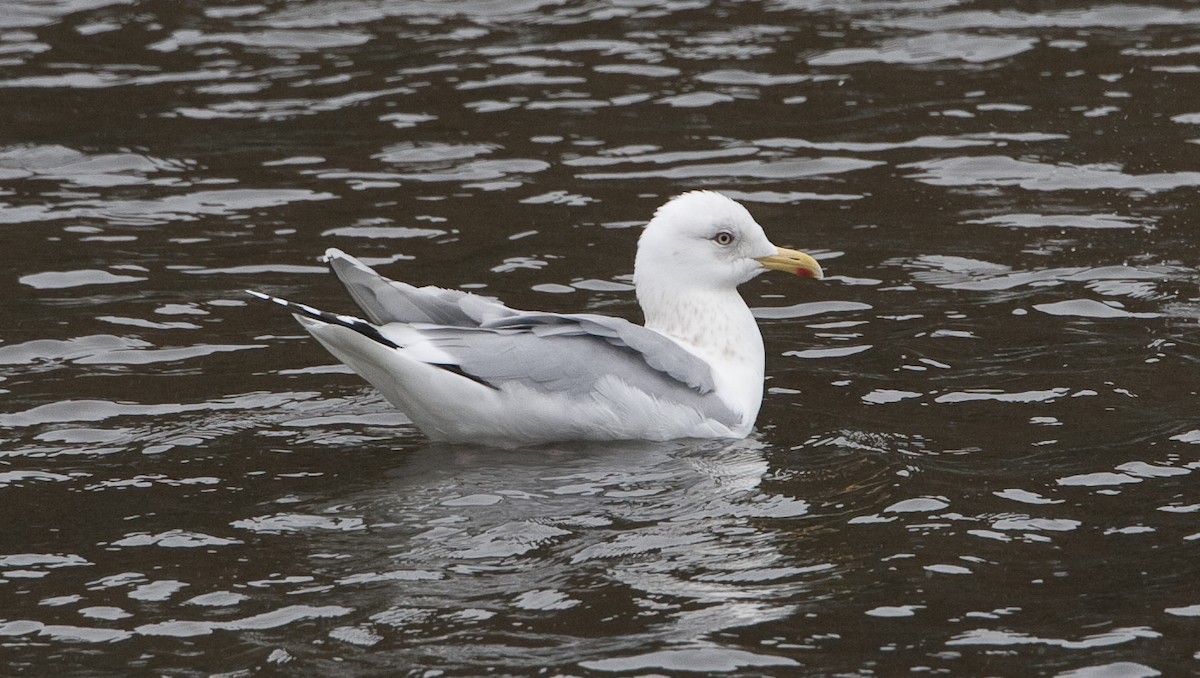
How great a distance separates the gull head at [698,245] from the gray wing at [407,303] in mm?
870

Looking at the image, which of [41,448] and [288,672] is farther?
[41,448]

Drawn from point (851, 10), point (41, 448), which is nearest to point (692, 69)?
point (851, 10)

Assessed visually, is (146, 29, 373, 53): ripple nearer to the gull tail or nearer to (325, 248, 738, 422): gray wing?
(325, 248, 738, 422): gray wing

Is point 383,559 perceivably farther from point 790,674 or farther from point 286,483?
point 790,674

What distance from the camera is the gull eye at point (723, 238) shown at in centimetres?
882

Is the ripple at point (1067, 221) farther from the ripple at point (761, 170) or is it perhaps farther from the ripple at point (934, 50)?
the ripple at point (934, 50)

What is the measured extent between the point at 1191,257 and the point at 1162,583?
469 cm

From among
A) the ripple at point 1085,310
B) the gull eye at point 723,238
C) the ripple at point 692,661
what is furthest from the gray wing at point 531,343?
the ripple at point 1085,310

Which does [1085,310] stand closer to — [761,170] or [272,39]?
[761,170]

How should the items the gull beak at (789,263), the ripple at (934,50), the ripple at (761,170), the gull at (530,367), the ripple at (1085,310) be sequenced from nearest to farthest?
1. the gull at (530,367)
2. the gull beak at (789,263)
3. the ripple at (1085,310)
4. the ripple at (761,170)
5. the ripple at (934,50)

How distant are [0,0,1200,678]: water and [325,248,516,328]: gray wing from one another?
598mm

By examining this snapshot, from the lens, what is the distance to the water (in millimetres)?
6320

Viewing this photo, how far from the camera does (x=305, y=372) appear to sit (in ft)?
30.7

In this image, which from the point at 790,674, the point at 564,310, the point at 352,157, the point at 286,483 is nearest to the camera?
the point at 790,674
